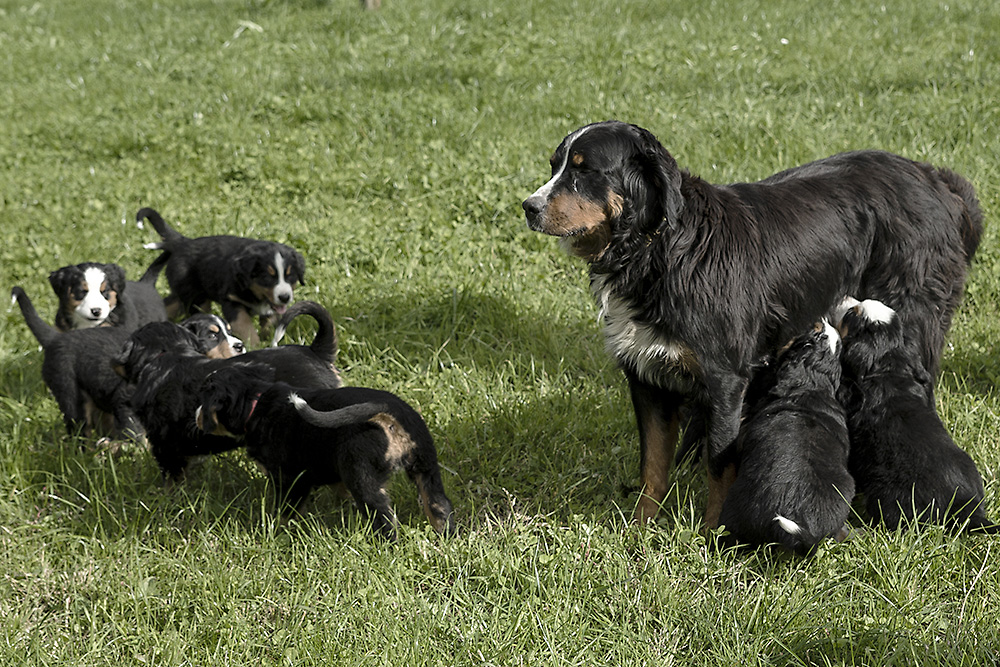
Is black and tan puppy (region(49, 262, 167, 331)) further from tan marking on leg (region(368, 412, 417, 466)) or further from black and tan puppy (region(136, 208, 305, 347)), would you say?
tan marking on leg (region(368, 412, 417, 466))

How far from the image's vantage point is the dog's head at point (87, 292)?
5.17 metres

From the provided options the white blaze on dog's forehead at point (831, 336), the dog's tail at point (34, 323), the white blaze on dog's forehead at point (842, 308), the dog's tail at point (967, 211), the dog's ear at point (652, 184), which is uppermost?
the dog's ear at point (652, 184)

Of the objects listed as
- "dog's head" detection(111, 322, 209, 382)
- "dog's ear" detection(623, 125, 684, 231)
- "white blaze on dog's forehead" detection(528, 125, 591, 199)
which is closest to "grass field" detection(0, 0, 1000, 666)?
"dog's head" detection(111, 322, 209, 382)

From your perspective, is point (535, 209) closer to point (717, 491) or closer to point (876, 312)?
point (717, 491)

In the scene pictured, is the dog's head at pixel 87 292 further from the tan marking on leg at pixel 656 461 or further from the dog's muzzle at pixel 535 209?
the tan marking on leg at pixel 656 461

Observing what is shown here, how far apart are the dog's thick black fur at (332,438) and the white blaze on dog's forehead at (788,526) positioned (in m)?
1.27

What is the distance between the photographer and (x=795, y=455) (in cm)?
329

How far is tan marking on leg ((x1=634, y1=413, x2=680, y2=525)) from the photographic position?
12.1 feet

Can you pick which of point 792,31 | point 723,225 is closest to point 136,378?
point 723,225

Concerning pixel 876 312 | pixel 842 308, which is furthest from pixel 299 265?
pixel 876 312

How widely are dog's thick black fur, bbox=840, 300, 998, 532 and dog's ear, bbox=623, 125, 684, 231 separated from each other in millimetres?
975

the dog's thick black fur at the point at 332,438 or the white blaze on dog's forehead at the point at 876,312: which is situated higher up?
the white blaze on dog's forehead at the point at 876,312

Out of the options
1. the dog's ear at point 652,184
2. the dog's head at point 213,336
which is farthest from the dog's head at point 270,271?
the dog's ear at point 652,184

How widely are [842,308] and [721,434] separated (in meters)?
0.83
